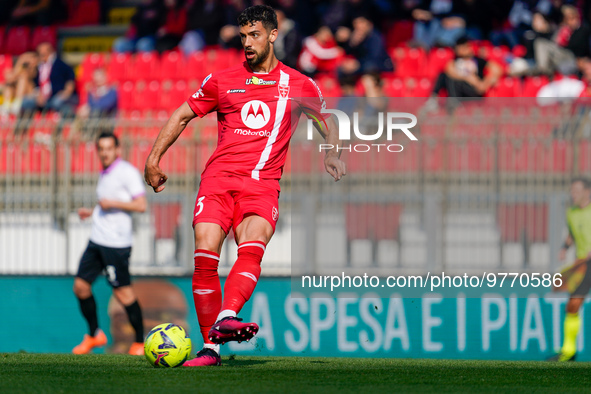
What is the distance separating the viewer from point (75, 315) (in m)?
10.3

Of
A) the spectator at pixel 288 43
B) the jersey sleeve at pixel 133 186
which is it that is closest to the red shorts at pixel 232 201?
the jersey sleeve at pixel 133 186

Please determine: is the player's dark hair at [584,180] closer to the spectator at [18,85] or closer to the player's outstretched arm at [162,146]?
the player's outstretched arm at [162,146]

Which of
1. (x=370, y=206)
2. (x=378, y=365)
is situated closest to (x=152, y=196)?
(x=370, y=206)

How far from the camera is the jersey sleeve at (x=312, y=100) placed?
603 cm

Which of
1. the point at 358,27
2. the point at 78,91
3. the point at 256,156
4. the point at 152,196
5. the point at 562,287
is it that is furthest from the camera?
the point at 78,91

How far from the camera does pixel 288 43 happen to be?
13.9m

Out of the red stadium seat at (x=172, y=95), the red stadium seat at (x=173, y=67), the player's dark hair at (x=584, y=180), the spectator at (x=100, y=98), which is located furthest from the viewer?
the red stadium seat at (x=173, y=67)

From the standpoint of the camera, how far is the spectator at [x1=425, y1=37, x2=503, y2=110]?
11.8 metres

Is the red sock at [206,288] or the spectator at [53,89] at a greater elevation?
the spectator at [53,89]

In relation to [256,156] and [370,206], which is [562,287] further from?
[256,156]

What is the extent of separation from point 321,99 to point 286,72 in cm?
29

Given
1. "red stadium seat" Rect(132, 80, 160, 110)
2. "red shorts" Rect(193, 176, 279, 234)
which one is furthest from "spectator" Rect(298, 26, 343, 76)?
"red shorts" Rect(193, 176, 279, 234)

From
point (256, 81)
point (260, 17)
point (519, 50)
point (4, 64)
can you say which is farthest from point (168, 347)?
point (4, 64)

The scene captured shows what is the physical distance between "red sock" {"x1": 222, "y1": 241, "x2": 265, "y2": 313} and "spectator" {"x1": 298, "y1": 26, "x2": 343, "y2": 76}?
8.33 metres
